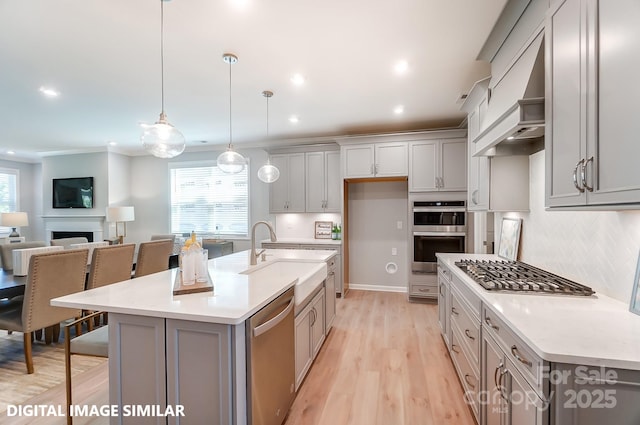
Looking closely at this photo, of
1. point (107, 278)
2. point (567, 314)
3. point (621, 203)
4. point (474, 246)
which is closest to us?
point (621, 203)

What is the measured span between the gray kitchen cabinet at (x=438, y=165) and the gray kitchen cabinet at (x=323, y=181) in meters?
1.24

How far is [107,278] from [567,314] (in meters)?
3.82

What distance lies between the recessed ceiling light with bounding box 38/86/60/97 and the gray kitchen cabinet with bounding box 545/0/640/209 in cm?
460

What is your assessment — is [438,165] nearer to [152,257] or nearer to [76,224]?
[152,257]

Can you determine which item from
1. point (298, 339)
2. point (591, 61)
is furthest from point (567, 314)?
point (298, 339)

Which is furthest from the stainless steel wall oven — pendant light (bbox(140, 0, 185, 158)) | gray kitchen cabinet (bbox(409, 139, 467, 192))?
pendant light (bbox(140, 0, 185, 158))

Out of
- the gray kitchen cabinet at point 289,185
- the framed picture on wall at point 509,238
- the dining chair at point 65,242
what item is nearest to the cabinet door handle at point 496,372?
the framed picture on wall at point 509,238

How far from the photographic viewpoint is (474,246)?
13.0ft

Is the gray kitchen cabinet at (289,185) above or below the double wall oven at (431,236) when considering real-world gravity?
above

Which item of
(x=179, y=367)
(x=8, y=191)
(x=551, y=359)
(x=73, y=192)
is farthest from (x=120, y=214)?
(x=551, y=359)

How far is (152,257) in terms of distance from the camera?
138 inches

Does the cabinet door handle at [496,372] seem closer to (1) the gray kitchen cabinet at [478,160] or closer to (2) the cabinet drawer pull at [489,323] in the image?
(2) the cabinet drawer pull at [489,323]

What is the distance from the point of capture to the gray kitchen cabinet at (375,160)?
440 centimetres

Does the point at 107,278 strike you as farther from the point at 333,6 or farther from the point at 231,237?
the point at 333,6
